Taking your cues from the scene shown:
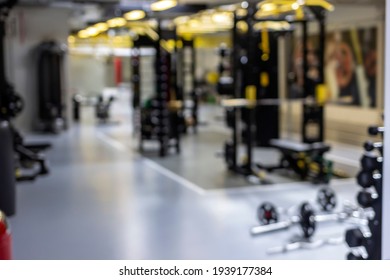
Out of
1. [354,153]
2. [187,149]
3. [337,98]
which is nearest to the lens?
[354,153]

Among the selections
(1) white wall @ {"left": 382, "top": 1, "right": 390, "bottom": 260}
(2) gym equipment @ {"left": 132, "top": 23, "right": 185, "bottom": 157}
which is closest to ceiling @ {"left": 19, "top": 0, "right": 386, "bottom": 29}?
(2) gym equipment @ {"left": 132, "top": 23, "right": 185, "bottom": 157}

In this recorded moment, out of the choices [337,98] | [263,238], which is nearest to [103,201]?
[263,238]

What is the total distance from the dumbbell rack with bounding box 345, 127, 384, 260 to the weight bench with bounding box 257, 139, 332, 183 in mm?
3495

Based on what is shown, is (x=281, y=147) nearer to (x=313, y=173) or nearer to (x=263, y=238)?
(x=313, y=173)

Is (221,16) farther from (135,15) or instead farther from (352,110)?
(352,110)

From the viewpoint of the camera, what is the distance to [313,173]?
6992 mm

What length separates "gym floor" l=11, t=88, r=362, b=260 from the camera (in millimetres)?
4375

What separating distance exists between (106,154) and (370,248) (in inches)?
266

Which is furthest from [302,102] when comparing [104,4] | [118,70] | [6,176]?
[118,70]

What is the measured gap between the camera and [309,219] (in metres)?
4.57

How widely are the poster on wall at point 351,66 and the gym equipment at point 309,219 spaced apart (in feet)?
22.0
